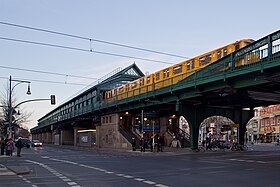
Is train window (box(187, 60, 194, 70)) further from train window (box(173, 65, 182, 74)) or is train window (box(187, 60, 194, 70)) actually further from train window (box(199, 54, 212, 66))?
train window (box(173, 65, 182, 74))

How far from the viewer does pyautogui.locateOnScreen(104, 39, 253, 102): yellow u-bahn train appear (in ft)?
112

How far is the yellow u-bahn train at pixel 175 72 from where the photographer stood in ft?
112

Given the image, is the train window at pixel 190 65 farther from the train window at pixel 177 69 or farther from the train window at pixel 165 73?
the train window at pixel 165 73

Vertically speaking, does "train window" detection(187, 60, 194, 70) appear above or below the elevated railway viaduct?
above

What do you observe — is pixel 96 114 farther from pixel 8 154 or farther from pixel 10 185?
pixel 10 185

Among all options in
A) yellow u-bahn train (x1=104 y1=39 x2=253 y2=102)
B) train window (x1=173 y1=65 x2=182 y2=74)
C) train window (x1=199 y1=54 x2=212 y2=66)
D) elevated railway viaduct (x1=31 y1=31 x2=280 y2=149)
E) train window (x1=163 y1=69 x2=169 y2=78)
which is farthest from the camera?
train window (x1=163 y1=69 x2=169 y2=78)

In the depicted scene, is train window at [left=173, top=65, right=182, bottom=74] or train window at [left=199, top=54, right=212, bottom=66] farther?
train window at [left=173, top=65, right=182, bottom=74]

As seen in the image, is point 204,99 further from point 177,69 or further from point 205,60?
point 205,60

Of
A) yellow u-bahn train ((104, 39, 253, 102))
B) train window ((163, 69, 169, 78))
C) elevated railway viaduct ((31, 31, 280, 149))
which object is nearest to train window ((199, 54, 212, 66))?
yellow u-bahn train ((104, 39, 253, 102))

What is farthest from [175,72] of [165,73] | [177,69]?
[165,73]

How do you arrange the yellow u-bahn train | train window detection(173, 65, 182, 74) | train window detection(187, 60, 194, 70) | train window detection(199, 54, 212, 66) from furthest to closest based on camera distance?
train window detection(173, 65, 182, 74), train window detection(187, 60, 194, 70), train window detection(199, 54, 212, 66), the yellow u-bahn train

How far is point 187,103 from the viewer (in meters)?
43.2

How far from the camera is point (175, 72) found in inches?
1670

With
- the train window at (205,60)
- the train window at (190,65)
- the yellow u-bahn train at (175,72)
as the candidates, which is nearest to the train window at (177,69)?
the yellow u-bahn train at (175,72)
